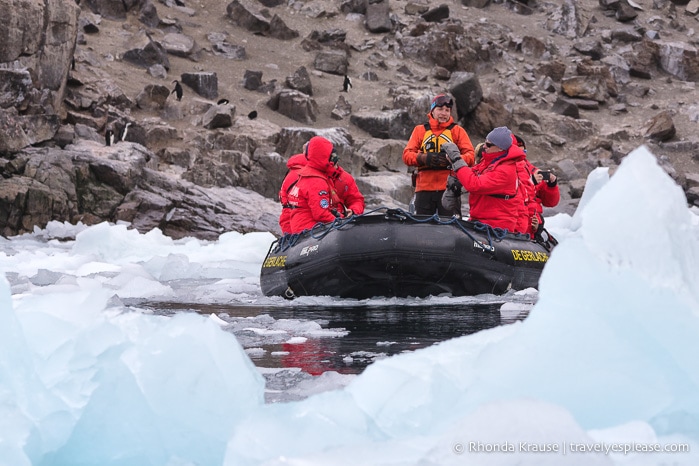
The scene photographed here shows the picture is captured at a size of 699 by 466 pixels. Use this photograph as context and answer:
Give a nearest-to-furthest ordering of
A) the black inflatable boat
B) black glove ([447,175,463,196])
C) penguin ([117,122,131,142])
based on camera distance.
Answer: the black inflatable boat < black glove ([447,175,463,196]) < penguin ([117,122,131,142])

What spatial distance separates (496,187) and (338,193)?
1879 mm

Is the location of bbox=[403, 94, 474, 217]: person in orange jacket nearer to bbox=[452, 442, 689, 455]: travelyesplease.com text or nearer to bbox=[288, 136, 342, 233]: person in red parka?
bbox=[288, 136, 342, 233]: person in red parka

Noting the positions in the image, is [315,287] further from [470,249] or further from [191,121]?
[191,121]

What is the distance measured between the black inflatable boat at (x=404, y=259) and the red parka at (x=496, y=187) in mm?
296

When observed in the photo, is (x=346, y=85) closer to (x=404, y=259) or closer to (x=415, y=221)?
(x=415, y=221)

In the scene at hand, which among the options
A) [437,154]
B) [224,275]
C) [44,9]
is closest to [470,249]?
[437,154]

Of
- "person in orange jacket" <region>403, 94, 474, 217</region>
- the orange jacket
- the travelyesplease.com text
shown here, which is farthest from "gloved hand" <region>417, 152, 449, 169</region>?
the travelyesplease.com text

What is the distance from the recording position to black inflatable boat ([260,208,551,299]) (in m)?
7.79

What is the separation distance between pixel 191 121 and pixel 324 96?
6.41 meters

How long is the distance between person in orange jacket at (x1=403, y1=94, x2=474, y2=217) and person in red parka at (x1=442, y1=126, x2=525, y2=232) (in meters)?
0.58

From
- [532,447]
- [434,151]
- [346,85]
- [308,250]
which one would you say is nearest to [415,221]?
[308,250]

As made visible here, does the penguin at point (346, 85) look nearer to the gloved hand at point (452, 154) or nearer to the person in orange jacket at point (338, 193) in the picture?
the person in orange jacket at point (338, 193)

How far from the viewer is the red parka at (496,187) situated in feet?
26.3

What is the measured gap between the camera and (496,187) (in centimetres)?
811
